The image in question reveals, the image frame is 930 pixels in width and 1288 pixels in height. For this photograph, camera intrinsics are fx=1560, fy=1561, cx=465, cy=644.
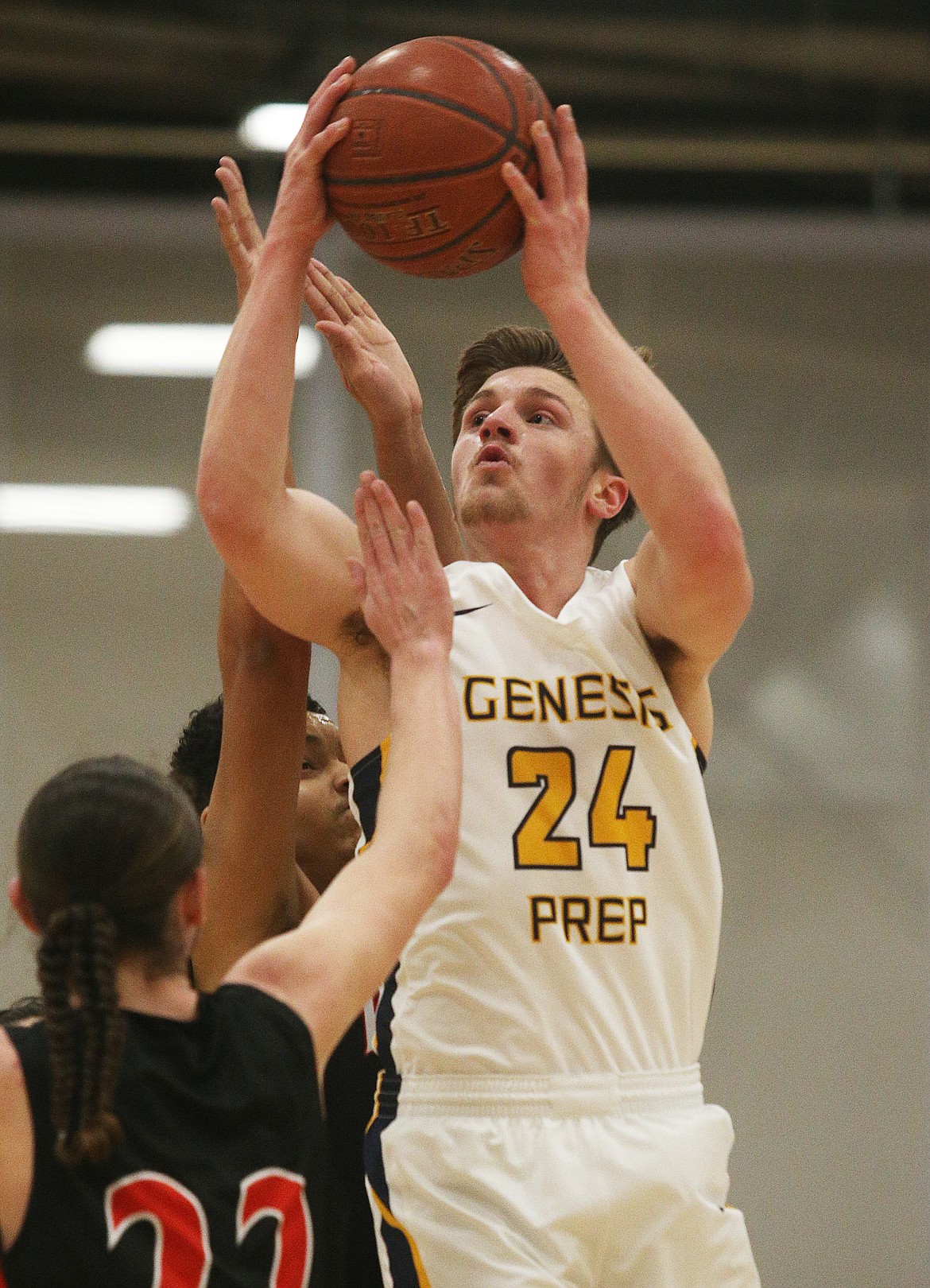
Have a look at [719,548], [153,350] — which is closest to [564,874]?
[719,548]

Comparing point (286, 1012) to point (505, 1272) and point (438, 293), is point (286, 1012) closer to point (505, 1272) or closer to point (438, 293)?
point (505, 1272)

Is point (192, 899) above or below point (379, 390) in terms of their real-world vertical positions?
below

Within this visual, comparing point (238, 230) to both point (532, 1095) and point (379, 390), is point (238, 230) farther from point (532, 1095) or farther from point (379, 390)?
point (532, 1095)

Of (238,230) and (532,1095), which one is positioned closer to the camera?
(532,1095)

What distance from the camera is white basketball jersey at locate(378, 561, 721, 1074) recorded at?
267 centimetres

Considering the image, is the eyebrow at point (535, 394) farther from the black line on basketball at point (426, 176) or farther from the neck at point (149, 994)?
the neck at point (149, 994)

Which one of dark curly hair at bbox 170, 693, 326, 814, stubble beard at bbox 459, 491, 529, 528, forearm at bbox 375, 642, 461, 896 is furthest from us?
dark curly hair at bbox 170, 693, 326, 814

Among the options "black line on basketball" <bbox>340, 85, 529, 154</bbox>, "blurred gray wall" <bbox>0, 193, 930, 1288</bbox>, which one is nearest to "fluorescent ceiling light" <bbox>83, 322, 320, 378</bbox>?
"blurred gray wall" <bbox>0, 193, 930, 1288</bbox>

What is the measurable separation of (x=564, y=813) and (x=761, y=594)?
5.69 m

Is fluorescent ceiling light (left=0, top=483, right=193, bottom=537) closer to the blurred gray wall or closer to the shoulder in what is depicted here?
the blurred gray wall

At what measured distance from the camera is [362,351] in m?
3.36

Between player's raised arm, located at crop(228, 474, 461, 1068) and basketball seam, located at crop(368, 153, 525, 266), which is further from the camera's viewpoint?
basketball seam, located at crop(368, 153, 525, 266)

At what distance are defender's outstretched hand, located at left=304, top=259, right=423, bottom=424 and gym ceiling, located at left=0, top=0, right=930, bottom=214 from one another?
17.1 feet

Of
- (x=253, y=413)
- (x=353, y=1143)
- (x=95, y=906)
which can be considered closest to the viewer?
(x=95, y=906)
